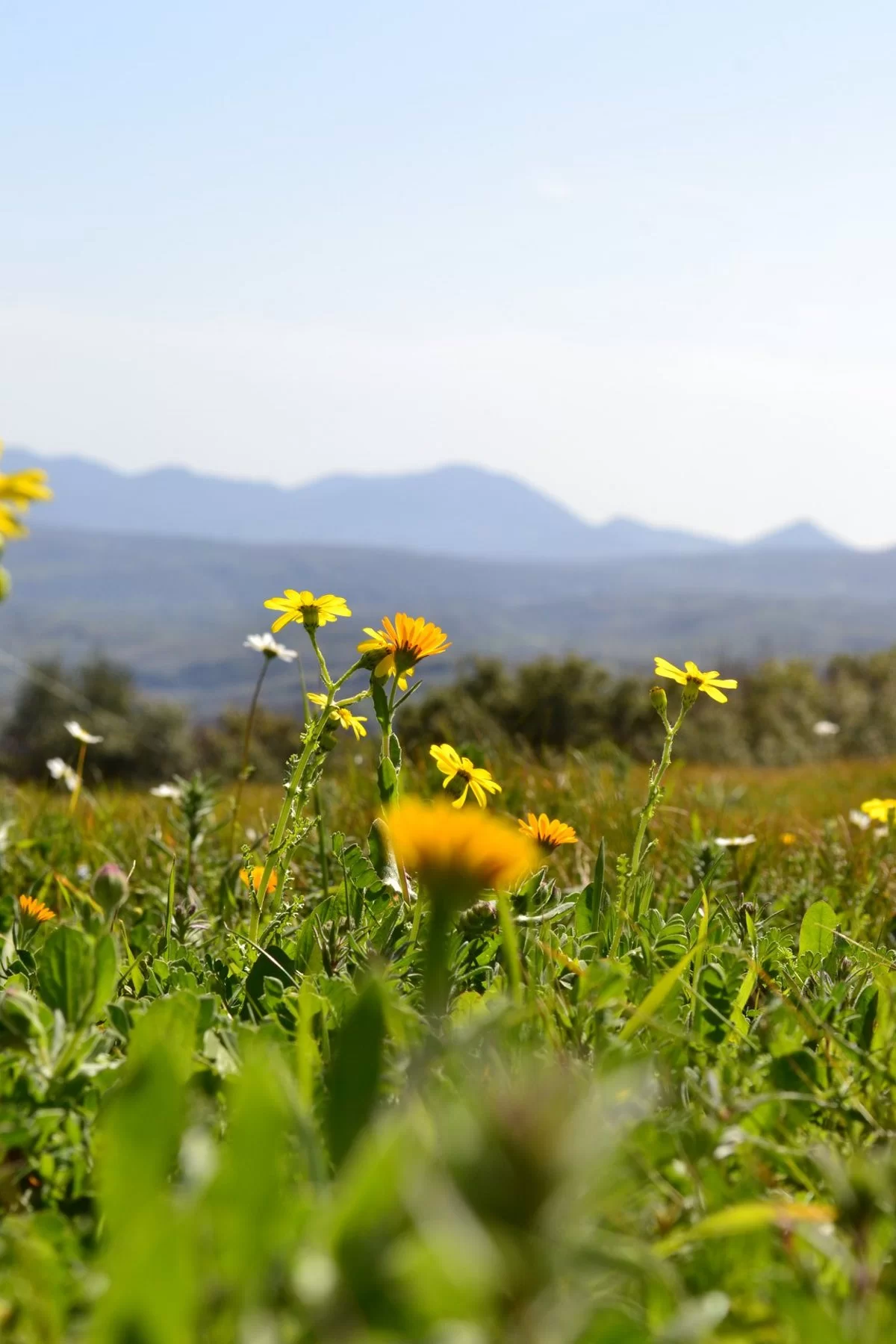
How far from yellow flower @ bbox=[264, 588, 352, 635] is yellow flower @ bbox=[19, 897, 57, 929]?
0.63m

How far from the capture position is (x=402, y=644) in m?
1.92

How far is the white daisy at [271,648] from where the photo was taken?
10.1 ft

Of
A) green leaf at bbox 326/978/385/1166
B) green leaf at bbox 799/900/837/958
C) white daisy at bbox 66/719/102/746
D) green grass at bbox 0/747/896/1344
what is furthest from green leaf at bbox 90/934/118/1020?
white daisy at bbox 66/719/102/746

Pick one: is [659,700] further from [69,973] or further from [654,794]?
[69,973]

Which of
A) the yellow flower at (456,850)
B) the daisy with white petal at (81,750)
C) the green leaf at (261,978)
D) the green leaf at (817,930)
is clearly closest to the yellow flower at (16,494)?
the yellow flower at (456,850)

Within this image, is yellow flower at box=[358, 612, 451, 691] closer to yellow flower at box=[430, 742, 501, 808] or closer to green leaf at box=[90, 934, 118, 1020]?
yellow flower at box=[430, 742, 501, 808]

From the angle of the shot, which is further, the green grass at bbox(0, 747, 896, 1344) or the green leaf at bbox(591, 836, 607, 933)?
the green leaf at bbox(591, 836, 607, 933)

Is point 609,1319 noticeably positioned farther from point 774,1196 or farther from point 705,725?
point 705,725

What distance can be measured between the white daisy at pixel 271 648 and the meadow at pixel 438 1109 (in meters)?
0.85

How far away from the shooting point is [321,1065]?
1271mm

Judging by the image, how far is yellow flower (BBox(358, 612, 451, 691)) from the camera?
6.13ft

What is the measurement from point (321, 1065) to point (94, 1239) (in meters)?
0.31

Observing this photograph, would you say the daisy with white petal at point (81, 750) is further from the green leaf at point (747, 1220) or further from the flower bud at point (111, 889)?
the green leaf at point (747, 1220)

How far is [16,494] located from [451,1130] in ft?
2.11
